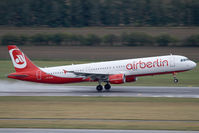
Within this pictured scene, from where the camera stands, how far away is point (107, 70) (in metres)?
38.5

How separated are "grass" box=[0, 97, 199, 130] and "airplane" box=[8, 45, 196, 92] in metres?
5.91

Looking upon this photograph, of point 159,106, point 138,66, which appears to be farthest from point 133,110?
point 138,66

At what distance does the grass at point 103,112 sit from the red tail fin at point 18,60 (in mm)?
7145

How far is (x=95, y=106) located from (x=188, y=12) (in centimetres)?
7543

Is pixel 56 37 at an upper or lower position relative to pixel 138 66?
upper

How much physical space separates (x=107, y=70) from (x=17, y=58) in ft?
35.1

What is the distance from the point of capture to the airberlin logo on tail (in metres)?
38.9

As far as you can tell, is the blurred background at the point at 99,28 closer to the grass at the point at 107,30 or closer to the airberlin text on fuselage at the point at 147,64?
the grass at the point at 107,30

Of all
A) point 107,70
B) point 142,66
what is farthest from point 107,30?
Answer: point 142,66

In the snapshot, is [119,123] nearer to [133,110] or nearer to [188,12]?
[133,110]

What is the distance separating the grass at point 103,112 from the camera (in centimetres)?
2044

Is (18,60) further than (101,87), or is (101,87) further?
(18,60)

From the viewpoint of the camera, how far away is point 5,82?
46.5 meters

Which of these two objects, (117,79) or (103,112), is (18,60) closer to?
(117,79)
